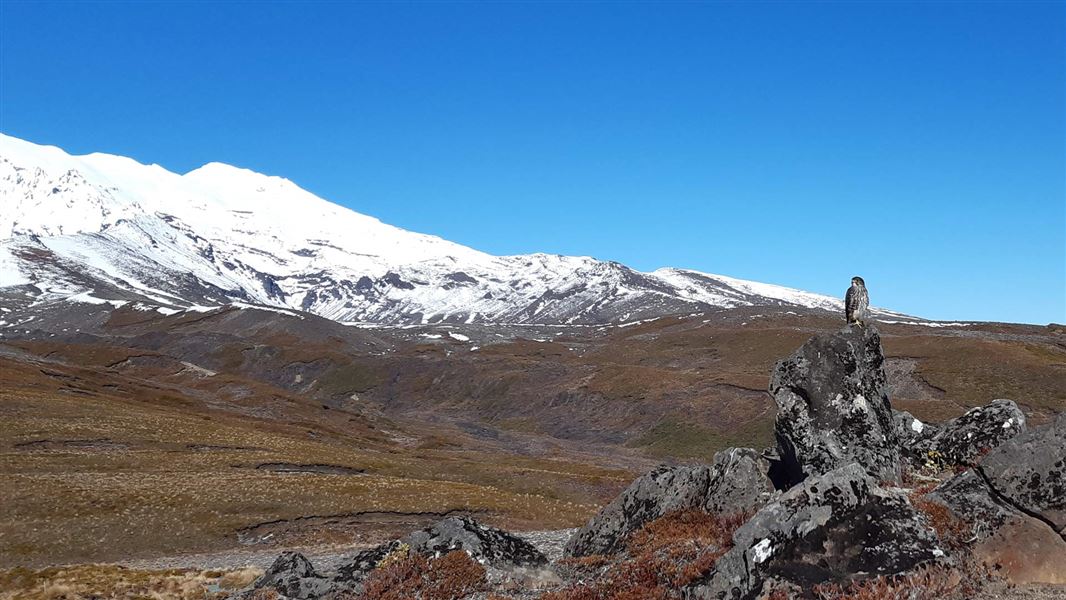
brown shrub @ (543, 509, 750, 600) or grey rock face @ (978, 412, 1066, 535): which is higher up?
grey rock face @ (978, 412, 1066, 535)

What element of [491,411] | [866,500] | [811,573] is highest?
[866,500]

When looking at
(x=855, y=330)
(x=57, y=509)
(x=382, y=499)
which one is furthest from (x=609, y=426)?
(x=855, y=330)

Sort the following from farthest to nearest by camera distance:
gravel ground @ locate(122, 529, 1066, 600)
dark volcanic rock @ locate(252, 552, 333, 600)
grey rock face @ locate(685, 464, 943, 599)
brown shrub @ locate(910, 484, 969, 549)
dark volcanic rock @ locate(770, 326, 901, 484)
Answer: gravel ground @ locate(122, 529, 1066, 600) → dark volcanic rock @ locate(770, 326, 901, 484) → dark volcanic rock @ locate(252, 552, 333, 600) → brown shrub @ locate(910, 484, 969, 549) → grey rock face @ locate(685, 464, 943, 599)

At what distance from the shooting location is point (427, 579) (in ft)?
64.1

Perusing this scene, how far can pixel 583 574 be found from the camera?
20.0 m

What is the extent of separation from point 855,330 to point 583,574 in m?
14.3

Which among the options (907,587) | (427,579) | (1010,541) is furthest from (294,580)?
(1010,541)

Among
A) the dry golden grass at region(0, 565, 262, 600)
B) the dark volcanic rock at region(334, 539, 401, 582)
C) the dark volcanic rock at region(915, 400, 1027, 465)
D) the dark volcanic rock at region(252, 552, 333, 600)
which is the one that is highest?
the dark volcanic rock at region(915, 400, 1027, 465)

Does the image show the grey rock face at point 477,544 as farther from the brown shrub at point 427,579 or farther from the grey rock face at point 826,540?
the grey rock face at point 826,540

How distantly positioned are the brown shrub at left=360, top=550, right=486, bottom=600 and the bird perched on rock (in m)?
17.0

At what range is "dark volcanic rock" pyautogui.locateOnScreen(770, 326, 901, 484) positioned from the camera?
25.5 meters

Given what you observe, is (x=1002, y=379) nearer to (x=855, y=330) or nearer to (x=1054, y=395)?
(x=1054, y=395)

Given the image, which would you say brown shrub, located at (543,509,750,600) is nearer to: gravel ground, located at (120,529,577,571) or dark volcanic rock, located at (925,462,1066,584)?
dark volcanic rock, located at (925,462,1066,584)

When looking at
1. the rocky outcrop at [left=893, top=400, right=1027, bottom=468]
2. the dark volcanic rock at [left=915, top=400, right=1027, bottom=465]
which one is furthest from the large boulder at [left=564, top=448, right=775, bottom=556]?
the dark volcanic rock at [left=915, top=400, right=1027, bottom=465]
